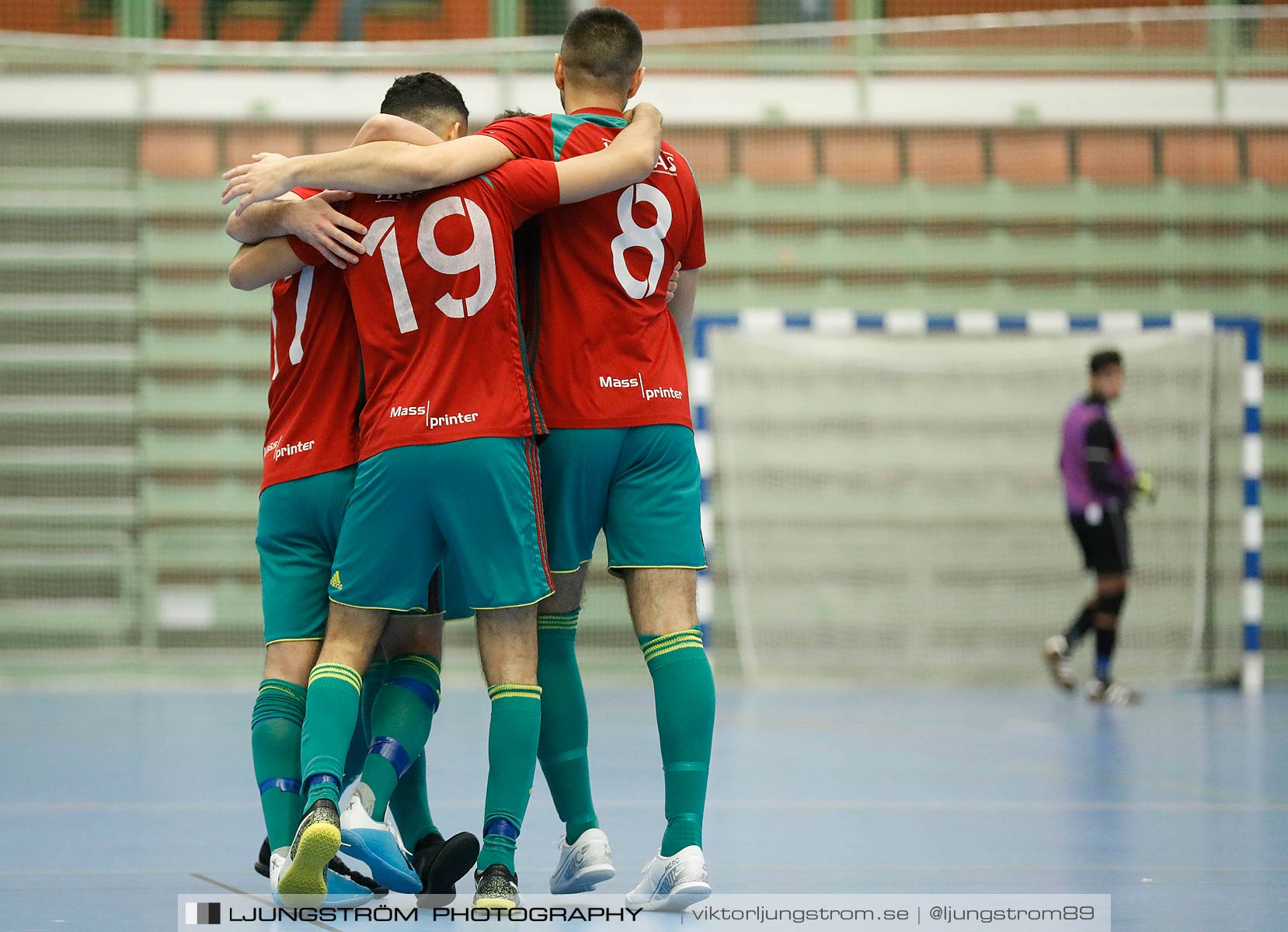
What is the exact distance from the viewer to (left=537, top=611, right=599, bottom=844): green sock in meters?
3.30

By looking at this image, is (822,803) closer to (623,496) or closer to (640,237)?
(623,496)

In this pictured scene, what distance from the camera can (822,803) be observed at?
4750mm

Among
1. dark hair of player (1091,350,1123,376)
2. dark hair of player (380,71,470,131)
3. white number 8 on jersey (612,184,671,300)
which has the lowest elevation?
dark hair of player (1091,350,1123,376)

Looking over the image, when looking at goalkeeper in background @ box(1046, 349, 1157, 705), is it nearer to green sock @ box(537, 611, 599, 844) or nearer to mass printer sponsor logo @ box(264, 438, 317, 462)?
green sock @ box(537, 611, 599, 844)

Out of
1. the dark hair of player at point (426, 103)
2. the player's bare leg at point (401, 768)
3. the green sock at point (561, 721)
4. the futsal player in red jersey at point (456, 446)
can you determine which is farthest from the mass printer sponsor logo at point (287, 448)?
the dark hair of player at point (426, 103)

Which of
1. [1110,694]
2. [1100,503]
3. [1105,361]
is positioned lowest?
[1110,694]

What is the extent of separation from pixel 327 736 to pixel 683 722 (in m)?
0.72

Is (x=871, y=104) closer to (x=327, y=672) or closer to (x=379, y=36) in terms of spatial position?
(x=379, y=36)

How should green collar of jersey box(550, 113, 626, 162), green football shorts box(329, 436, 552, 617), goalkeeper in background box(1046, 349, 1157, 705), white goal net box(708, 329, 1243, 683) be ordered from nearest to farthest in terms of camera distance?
green football shorts box(329, 436, 552, 617)
green collar of jersey box(550, 113, 626, 162)
goalkeeper in background box(1046, 349, 1157, 705)
white goal net box(708, 329, 1243, 683)

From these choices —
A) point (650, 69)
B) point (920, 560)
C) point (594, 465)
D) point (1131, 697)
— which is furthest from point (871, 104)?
point (594, 465)

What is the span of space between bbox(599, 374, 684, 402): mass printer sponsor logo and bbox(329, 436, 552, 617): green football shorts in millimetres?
271

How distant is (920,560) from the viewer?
32.6 feet

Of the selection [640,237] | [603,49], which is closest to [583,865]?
[640,237]

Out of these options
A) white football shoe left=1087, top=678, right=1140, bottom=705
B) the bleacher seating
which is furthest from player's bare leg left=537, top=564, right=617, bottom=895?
the bleacher seating
